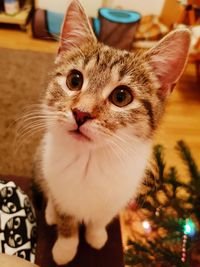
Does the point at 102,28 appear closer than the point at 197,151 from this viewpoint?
No

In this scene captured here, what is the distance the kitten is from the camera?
30.2 inches

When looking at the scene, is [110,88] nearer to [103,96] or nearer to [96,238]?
[103,96]

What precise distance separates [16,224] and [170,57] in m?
0.74

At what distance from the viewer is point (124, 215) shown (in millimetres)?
1511

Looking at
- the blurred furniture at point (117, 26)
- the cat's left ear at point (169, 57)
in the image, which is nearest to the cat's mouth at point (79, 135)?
the cat's left ear at point (169, 57)

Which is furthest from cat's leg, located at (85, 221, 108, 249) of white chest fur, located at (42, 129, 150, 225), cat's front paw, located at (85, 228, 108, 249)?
white chest fur, located at (42, 129, 150, 225)

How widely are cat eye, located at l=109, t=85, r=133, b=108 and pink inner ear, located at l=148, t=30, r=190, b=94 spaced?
0.12m

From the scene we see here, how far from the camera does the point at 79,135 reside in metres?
0.77

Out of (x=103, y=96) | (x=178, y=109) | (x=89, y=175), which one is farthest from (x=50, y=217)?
(x=178, y=109)

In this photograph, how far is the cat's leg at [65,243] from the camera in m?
1.04

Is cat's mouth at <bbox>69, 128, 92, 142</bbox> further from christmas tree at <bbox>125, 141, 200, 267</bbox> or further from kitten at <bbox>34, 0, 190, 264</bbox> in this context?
christmas tree at <bbox>125, 141, 200, 267</bbox>

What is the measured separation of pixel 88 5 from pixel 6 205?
87.4 inches

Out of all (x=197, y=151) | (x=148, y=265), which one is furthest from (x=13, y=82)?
(x=148, y=265)

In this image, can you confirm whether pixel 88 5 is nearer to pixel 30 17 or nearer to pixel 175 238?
pixel 30 17
